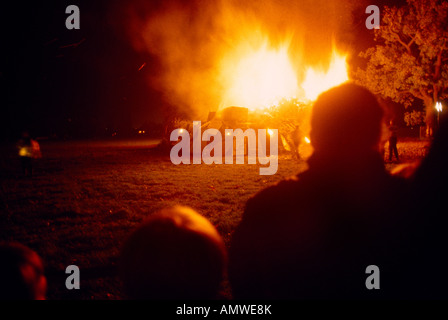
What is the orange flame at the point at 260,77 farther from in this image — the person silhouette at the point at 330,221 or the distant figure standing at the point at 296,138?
the person silhouette at the point at 330,221

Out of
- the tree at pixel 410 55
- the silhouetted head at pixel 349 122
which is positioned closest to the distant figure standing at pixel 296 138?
the tree at pixel 410 55

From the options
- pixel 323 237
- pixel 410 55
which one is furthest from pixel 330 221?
pixel 410 55

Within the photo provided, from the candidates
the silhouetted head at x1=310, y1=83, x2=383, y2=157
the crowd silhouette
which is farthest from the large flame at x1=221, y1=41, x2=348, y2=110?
the crowd silhouette

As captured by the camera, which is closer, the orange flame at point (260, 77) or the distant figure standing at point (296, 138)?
the distant figure standing at point (296, 138)

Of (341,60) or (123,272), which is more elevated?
(341,60)

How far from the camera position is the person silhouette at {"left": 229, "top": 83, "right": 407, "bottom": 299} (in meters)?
1.55

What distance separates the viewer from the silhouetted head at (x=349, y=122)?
67.1 inches

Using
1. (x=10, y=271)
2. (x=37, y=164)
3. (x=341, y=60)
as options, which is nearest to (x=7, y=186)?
(x=37, y=164)

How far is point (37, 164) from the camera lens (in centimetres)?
1706

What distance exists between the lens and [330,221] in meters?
1.59

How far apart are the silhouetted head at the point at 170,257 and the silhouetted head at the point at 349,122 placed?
0.84 metres

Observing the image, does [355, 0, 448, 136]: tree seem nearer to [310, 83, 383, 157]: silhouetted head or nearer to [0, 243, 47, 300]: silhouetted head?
[310, 83, 383, 157]: silhouetted head

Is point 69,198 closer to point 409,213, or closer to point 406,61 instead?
point 409,213
